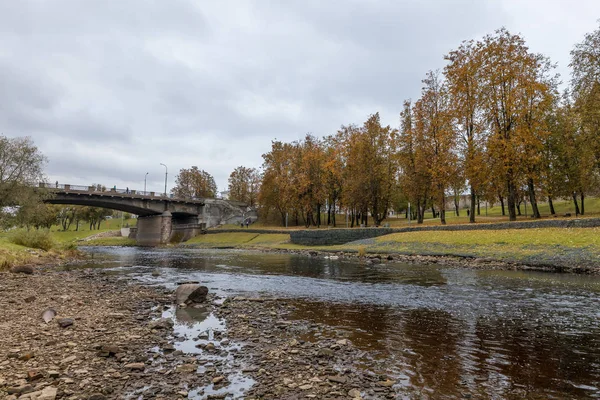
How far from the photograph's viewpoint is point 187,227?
314 feet

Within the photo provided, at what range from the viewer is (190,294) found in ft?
49.1

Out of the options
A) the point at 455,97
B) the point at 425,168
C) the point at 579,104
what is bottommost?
the point at 425,168

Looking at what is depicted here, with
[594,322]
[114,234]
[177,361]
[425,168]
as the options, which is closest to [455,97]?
[425,168]

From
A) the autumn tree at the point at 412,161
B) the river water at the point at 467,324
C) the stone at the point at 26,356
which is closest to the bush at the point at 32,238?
the river water at the point at 467,324

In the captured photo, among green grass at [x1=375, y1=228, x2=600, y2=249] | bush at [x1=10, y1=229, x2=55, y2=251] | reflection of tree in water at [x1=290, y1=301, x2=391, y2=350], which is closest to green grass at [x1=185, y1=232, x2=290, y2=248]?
green grass at [x1=375, y1=228, x2=600, y2=249]

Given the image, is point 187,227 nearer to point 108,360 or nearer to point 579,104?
point 579,104

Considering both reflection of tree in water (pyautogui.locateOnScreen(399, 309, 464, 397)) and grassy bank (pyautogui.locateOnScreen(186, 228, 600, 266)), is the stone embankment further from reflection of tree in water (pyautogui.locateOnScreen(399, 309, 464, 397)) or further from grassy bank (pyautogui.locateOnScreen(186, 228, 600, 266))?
reflection of tree in water (pyautogui.locateOnScreen(399, 309, 464, 397))

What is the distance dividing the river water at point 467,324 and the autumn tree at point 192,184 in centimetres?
10029

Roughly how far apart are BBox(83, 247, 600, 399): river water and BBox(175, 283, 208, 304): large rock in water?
10.7ft

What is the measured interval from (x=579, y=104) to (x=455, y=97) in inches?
519

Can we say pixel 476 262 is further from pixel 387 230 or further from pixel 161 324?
pixel 161 324

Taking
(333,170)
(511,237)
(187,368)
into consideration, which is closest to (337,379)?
(187,368)

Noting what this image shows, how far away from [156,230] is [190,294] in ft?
275

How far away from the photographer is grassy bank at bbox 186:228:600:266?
26828mm
